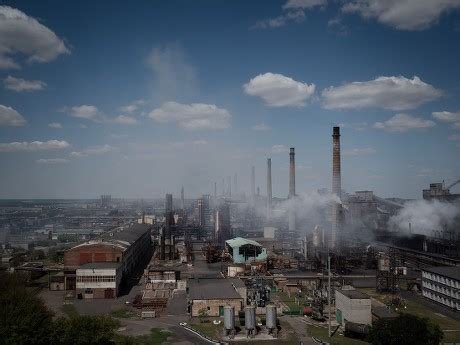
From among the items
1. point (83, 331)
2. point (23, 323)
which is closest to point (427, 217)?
point (83, 331)

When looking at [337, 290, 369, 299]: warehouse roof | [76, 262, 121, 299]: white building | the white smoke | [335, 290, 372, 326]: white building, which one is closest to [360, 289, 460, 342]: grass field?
[335, 290, 372, 326]: white building

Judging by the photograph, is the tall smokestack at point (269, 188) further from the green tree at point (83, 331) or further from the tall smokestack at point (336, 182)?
the green tree at point (83, 331)

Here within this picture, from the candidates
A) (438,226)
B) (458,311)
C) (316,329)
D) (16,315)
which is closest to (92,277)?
(16,315)

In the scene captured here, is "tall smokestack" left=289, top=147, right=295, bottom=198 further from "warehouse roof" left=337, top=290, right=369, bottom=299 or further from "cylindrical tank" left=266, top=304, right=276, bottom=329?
"cylindrical tank" left=266, top=304, right=276, bottom=329

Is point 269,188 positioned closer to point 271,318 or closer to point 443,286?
point 443,286

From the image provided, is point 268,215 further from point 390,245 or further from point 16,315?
point 16,315

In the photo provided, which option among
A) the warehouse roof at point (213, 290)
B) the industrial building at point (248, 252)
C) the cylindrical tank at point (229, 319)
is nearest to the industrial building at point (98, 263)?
the warehouse roof at point (213, 290)
